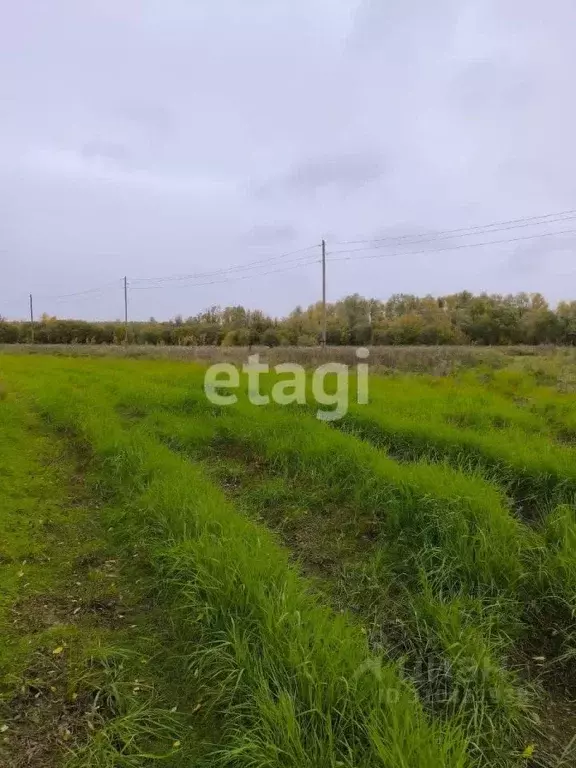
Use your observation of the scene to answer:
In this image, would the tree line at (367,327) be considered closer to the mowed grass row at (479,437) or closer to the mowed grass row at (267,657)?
the mowed grass row at (479,437)

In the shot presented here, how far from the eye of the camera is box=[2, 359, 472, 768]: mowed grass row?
1.77m

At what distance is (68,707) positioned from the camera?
2.21 metres

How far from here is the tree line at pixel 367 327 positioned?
3444 cm

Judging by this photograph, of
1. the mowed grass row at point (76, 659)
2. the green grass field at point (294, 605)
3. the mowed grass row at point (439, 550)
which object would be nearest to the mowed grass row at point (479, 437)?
the green grass field at point (294, 605)

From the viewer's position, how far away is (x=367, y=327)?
3869 centimetres

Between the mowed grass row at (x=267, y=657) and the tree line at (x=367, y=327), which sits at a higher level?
the tree line at (x=367, y=327)

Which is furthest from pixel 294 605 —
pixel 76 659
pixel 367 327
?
pixel 367 327

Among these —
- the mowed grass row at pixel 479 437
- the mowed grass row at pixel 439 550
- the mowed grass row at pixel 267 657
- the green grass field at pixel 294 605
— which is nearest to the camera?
the mowed grass row at pixel 267 657

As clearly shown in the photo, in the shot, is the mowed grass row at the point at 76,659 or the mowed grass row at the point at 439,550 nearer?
the mowed grass row at the point at 76,659

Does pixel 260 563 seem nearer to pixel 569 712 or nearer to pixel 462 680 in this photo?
pixel 462 680

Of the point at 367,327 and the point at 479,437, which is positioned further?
the point at 367,327

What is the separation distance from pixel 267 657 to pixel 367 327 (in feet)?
123

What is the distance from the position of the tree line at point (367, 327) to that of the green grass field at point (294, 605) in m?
31.5

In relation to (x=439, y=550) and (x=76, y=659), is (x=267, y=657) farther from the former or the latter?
(x=439, y=550)
